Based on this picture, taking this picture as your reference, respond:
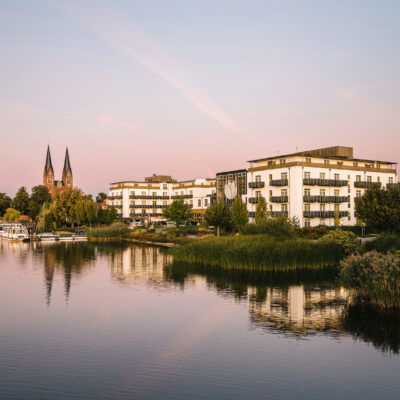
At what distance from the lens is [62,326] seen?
23.0 metres

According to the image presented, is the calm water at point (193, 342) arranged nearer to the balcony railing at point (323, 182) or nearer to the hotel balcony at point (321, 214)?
the hotel balcony at point (321, 214)

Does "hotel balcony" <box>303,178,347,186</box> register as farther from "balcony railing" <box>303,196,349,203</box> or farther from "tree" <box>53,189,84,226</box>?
"tree" <box>53,189,84,226</box>

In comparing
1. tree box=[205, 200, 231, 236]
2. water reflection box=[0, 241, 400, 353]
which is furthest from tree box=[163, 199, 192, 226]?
water reflection box=[0, 241, 400, 353]

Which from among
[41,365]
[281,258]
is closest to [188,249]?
[281,258]

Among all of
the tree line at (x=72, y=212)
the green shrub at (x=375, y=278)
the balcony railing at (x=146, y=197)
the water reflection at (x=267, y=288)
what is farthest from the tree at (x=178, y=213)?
the green shrub at (x=375, y=278)

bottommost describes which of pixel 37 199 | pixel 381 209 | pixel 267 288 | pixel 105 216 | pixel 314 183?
pixel 267 288

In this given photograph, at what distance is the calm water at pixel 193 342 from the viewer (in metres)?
15.5

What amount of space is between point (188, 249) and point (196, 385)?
32.1 m

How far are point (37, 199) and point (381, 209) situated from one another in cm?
14204

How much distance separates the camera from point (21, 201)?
532ft

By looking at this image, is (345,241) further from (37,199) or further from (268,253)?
(37,199)

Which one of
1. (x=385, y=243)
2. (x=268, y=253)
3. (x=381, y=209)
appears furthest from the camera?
(x=381, y=209)

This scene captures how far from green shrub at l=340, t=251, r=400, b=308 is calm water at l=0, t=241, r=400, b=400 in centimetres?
127

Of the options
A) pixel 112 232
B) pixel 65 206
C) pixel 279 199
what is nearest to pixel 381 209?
pixel 279 199
